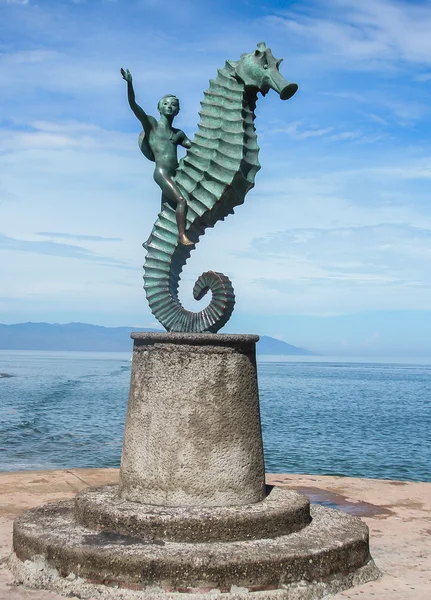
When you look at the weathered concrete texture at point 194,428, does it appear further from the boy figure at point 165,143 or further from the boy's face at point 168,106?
the boy's face at point 168,106

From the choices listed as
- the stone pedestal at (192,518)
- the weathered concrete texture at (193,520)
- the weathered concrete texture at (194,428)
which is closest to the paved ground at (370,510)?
the stone pedestal at (192,518)

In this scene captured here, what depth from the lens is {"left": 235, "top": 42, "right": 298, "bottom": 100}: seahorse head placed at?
650cm

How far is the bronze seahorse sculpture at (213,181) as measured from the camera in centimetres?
652

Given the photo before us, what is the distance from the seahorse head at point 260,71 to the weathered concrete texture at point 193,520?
3.51 m

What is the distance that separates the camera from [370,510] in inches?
319

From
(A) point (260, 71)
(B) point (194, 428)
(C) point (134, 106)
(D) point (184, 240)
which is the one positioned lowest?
(B) point (194, 428)

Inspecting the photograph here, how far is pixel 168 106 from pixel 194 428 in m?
2.99

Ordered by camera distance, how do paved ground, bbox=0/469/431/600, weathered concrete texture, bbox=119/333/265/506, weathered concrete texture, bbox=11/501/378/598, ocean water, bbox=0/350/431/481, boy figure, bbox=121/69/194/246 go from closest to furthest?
weathered concrete texture, bbox=11/501/378/598 → paved ground, bbox=0/469/431/600 → weathered concrete texture, bbox=119/333/265/506 → boy figure, bbox=121/69/194/246 → ocean water, bbox=0/350/431/481

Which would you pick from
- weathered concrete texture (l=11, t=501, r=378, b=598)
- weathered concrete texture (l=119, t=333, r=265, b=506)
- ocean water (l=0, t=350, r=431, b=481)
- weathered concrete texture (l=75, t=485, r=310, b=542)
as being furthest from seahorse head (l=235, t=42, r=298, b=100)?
ocean water (l=0, t=350, r=431, b=481)

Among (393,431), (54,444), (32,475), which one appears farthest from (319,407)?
(32,475)

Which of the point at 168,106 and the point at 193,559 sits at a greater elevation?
the point at 168,106

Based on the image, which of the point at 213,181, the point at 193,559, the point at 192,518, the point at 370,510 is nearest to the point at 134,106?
the point at 213,181

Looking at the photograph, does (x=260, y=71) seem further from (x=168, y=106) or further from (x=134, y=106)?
(x=134, y=106)

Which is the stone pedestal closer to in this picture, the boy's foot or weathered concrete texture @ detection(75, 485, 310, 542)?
weathered concrete texture @ detection(75, 485, 310, 542)
